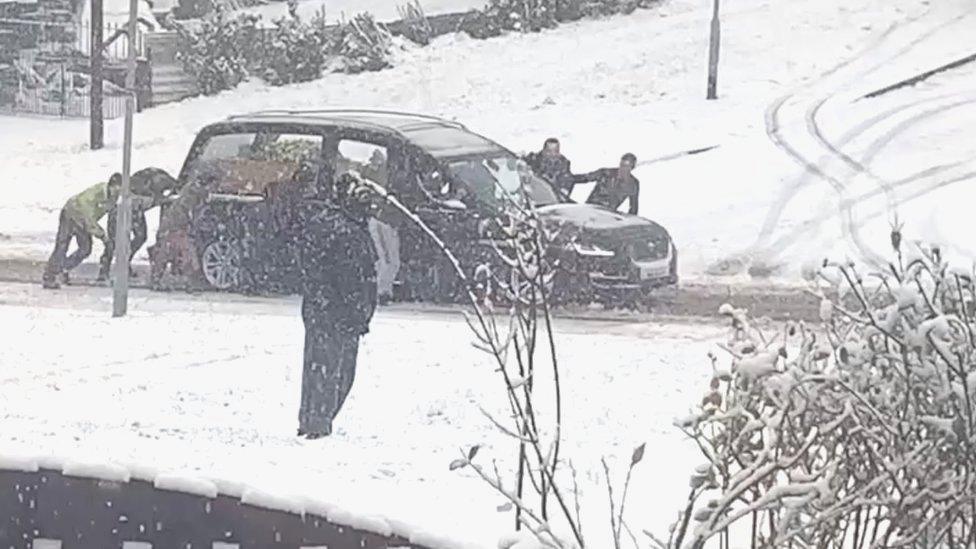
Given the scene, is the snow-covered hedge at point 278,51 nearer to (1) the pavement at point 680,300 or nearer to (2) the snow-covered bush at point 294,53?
(2) the snow-covered bush at point 294,53

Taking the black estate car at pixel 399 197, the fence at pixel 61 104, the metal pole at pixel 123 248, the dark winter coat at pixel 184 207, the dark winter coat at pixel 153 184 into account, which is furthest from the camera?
the fence at pixel 61 104

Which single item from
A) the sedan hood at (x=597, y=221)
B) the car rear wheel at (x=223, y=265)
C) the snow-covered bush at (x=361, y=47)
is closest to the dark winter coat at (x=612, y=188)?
the sedan hood at (x=597, y=221)

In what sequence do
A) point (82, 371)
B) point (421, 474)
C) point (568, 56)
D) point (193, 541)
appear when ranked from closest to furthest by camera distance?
1. point (193, 541)
2. point (421, 474)
3. point (82, 371)
4. point (568, 56)

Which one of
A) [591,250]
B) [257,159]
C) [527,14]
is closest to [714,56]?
[527,14]

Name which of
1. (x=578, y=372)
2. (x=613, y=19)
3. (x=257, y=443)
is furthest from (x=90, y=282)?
(x=613, y=19)

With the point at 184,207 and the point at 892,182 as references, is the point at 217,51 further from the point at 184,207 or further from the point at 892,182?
the point at 892,182

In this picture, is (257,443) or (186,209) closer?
(257,443)

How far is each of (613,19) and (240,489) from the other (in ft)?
62.7

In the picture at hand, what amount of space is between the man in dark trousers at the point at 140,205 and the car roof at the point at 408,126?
78 cm

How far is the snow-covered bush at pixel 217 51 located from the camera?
20453 millimetres

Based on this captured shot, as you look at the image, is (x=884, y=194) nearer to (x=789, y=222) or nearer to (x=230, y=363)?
(x=789, y=222)

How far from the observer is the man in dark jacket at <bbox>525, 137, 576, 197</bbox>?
45.1 feet

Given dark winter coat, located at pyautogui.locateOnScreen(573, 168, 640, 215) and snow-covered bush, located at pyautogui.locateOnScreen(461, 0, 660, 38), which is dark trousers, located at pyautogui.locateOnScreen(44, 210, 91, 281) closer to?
dark winter coat, located at pyautogui.locateOnScreen(573, 168, 640, 215)

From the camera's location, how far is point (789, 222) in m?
14.8
